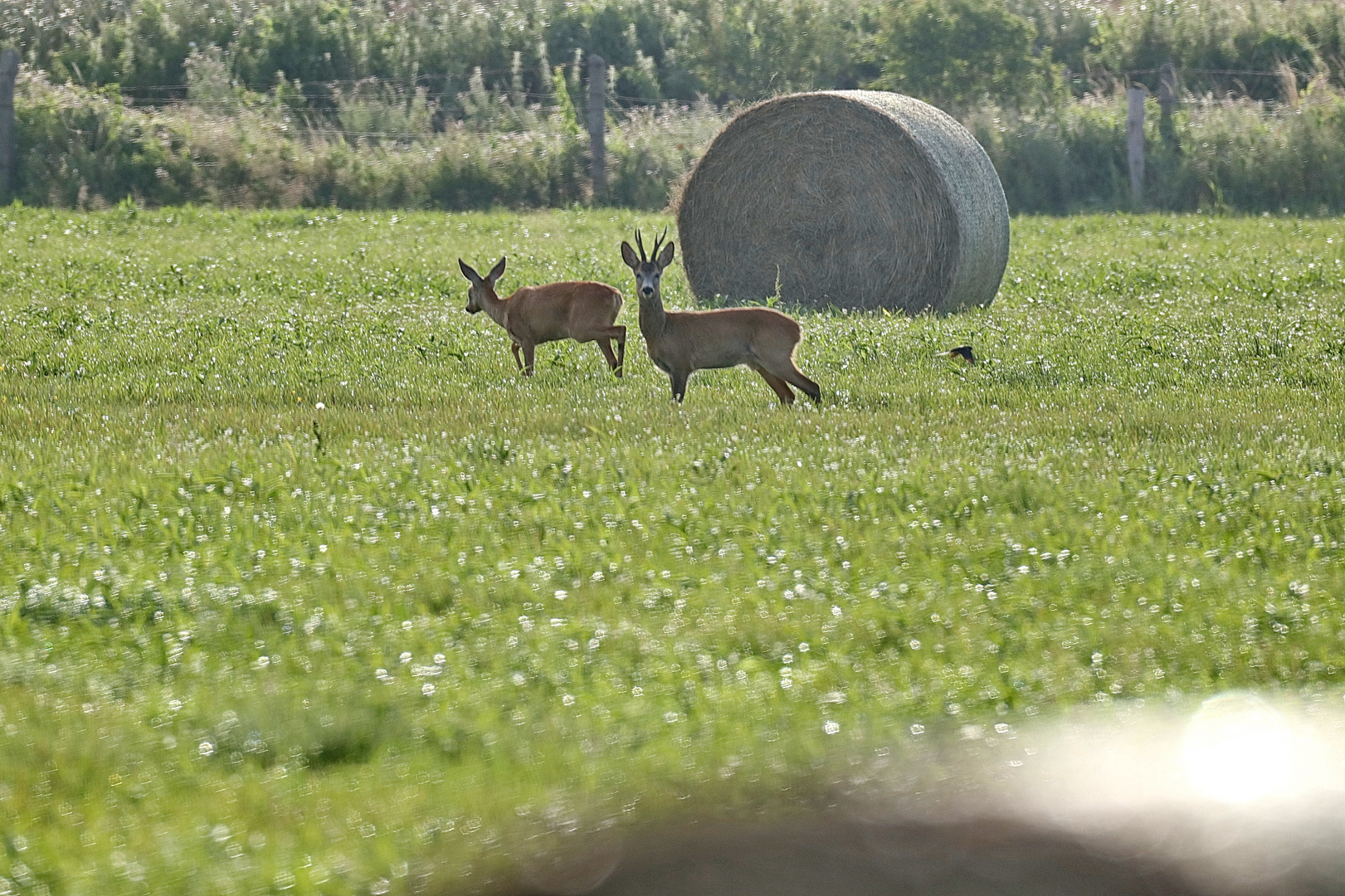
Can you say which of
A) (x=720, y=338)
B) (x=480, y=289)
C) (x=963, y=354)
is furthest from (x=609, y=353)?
(x=963, y=354)

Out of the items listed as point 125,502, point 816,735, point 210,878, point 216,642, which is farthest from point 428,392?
point 210,878

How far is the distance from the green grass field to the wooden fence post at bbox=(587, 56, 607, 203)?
13144 mm

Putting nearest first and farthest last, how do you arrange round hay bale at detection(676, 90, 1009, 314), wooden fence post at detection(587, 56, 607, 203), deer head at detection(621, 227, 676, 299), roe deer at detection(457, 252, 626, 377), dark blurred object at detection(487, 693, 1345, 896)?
dark blurred object at detection(487, 693, 1345, 896) < deer head at detection(621, 227, 676, 299) < roe deer at detection(457, 252, 626, 377) < round hay bale at detection(676, 90, 1009, 314) < wooden fence post at detection(587, 56, 607, 203)

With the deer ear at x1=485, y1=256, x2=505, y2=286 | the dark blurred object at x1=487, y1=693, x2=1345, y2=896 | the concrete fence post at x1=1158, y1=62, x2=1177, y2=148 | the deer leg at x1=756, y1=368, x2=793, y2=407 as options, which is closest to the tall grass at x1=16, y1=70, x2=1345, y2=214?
the concrete fence post at x1=1158, y1=62, x2=1177, y2=148

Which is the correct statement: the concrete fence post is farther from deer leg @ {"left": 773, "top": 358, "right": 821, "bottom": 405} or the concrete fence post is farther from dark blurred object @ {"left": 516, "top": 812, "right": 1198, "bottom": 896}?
dark blurred object @ {"left": 516, "top": 812, "right": 1198, "bottom": 896}

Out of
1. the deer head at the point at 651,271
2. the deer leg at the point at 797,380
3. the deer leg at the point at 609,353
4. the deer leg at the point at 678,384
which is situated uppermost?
the deer head at the point at 651,271

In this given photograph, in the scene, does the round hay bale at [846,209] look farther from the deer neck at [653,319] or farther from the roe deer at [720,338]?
the deer neck at [653,319]

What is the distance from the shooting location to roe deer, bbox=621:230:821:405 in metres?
10.2

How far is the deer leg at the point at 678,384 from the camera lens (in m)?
10.4

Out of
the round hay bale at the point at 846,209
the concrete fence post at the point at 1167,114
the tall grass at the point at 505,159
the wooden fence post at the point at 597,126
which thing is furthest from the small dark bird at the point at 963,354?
the concrete fence post at the point at 1167,114

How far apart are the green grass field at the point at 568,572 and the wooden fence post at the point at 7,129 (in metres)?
12.5

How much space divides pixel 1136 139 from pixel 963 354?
51.6 feet

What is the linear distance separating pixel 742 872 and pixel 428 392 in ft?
30.4

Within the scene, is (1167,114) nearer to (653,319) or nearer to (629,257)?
(629,257)
